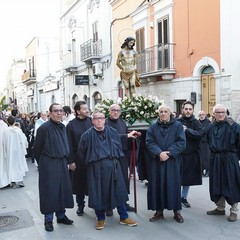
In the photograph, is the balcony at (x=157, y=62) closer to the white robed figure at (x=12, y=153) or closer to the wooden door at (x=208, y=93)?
the wooden door at (x=208, y=93)

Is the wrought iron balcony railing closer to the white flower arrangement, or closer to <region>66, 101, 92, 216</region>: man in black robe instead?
the white flower arrangement

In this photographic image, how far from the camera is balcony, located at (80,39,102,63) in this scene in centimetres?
2169

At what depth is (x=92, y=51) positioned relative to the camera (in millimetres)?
21969

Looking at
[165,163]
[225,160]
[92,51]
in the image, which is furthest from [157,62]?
[165,163]

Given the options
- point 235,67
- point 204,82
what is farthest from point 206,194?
point 204,82

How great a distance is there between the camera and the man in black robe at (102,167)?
16.1ft

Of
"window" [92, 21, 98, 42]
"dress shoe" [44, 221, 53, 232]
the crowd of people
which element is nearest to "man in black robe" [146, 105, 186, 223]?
the crowd of people

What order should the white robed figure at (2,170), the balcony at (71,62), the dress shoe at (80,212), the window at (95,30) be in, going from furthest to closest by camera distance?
1. the balcony at (71,62)
2. the window at (95,30)
3. the white robed figure at (2,170)
4. the dress shoe at (80,212)

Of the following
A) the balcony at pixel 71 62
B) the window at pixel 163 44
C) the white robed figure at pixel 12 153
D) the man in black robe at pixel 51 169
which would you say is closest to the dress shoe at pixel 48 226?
the man in black robe at pixel 51 169

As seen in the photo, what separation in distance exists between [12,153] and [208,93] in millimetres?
7810

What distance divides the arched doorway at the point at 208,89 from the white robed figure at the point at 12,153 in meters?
7.42

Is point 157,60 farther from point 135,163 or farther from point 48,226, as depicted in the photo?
point 48,226

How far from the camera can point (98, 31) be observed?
72.1ft

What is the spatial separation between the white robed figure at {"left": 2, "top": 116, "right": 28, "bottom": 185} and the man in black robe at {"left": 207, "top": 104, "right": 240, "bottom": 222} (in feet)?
15.5
